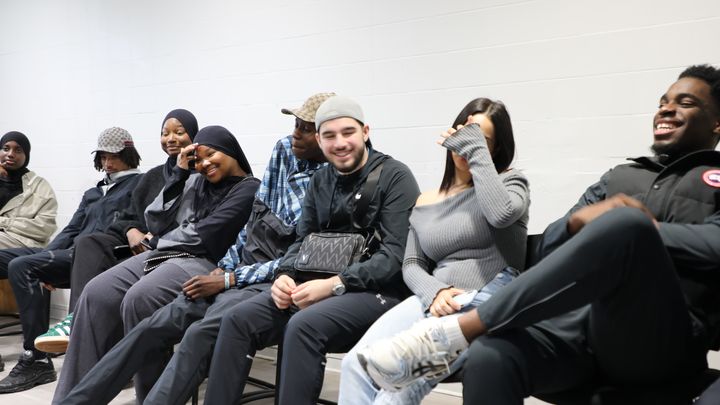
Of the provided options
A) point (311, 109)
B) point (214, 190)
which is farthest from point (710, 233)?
point (214, 190)

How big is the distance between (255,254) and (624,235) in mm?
1760

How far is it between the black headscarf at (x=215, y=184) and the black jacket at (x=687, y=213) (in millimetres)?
1704

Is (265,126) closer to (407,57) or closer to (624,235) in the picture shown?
(407,57)

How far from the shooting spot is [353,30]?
3.66 meters

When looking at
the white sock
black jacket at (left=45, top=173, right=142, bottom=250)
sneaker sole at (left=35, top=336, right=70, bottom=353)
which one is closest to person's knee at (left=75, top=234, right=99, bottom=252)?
black jacket at (left=45, top=173, right=142, bottom=250)

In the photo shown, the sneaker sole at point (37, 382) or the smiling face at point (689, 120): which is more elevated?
the smiling face at point (689, 120)

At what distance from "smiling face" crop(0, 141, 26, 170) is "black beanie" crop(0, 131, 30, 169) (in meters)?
0.03

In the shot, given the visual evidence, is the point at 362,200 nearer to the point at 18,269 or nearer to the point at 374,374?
the point at 374,374

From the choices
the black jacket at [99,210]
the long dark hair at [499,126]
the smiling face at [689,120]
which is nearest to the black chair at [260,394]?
the black jacket at [99,210]

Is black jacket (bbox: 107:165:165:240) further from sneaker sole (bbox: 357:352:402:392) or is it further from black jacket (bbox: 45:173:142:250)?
sneaker sole (bbox: 357:352:402:392)

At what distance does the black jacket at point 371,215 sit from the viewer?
2.50 meters

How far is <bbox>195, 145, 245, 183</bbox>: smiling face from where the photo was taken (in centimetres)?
327

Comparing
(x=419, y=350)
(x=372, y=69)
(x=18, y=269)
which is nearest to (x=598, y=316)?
(x=419, y=350)

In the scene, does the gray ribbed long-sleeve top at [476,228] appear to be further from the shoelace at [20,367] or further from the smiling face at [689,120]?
the shoelace at [20,367]
